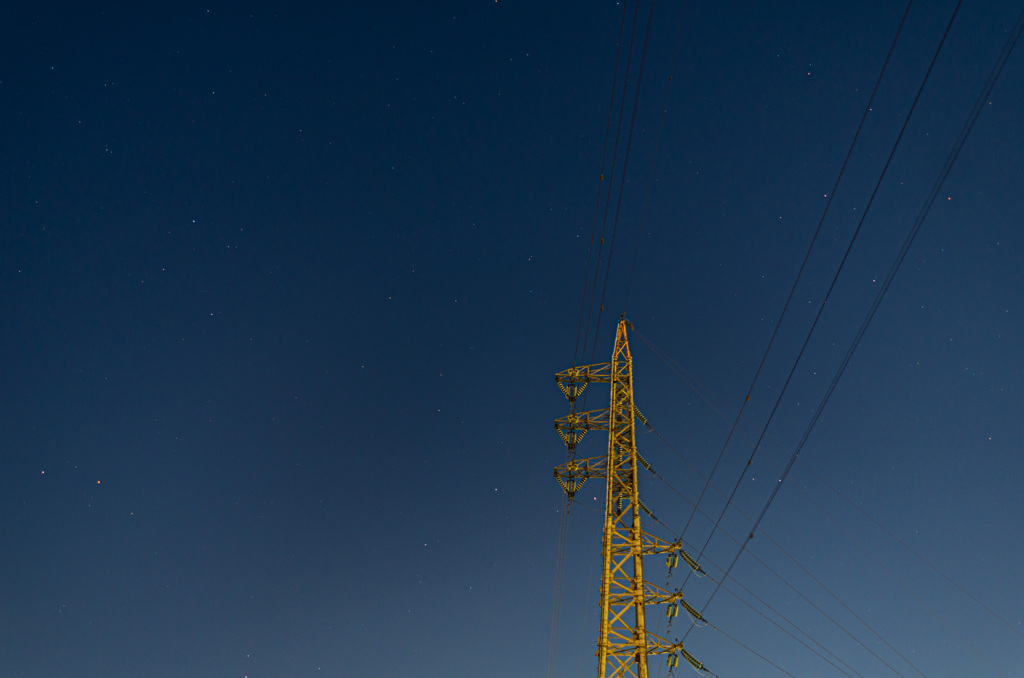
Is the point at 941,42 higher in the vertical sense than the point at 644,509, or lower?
higher

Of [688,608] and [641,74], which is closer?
[641,74]

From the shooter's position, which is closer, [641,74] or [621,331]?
[641,74]

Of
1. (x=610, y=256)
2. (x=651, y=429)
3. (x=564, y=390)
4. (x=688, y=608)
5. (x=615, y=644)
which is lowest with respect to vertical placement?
(x=615, y=644)

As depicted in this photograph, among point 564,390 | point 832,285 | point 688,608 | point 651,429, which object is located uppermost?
point 564,390

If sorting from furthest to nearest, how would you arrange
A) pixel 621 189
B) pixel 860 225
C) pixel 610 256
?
pixel 610 256 → pixel 621 189 → pixel 860 225

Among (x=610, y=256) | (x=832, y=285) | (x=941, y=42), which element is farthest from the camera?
(x=610, y=256)

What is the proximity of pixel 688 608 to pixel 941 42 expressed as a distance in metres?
15.7

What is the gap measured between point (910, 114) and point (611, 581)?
42.1 ft

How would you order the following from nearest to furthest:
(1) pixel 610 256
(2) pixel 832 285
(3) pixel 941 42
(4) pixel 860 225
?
(3) pixel 941 42
(4) pixel 860 225
(2) pixel 832 285
(1) pixel 610 256

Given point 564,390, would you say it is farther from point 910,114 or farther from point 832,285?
point 910,114

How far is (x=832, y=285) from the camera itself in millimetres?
11250

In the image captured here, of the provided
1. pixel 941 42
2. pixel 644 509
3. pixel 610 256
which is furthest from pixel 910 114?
pixel 644 509

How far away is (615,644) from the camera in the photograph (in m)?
15.0

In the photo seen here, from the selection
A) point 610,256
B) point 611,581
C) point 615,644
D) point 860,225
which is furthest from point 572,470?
point 860,225
